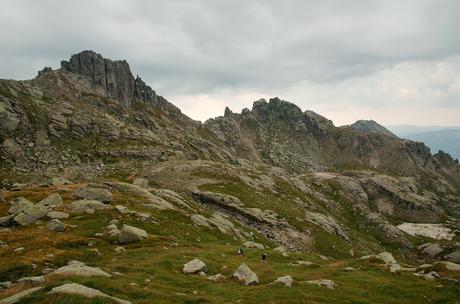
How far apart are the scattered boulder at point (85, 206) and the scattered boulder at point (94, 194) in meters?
4.65

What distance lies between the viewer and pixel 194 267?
44844 millimetres

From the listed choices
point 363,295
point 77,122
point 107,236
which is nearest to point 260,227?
point 107,236

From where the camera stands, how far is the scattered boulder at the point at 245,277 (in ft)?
135

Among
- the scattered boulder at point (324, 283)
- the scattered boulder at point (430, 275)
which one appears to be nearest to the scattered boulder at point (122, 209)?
the scattered boulder at point (324, 283)

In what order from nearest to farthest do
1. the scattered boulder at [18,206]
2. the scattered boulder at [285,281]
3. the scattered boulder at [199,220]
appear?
the scattered boulder at [285,281], the scattered boulder at [18,206], the scattered boulder at [199,220]

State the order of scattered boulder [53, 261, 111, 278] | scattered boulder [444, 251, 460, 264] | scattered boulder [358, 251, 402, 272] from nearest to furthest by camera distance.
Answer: scattered boulder [53, 261, 111, 278], scattered boulder [358, 251, 402, 272], scattered boulder [444, 251, 460, 264]

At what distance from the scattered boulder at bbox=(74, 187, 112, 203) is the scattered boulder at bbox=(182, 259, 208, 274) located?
4048cm

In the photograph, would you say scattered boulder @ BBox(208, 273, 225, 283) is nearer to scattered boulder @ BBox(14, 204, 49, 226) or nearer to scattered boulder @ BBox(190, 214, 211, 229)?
scattered boulder @ BBox(14, 204, 49, 226)

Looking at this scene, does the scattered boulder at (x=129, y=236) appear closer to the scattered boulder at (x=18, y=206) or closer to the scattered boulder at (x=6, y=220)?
the scattered boulder at (x=6, y=220)

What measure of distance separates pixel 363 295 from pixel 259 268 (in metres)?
12.9

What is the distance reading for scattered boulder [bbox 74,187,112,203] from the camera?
81.5 metres

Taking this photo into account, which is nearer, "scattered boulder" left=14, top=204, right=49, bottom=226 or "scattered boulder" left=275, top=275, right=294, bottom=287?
"scattered boulder" left=275, top=275, right=294, bottom=287

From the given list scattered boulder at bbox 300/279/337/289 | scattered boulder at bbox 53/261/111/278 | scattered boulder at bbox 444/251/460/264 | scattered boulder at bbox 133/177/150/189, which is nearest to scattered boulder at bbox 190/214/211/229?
scattered boulder at bbox 300/279/337/289

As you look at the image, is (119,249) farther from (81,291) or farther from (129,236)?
(81,291)
